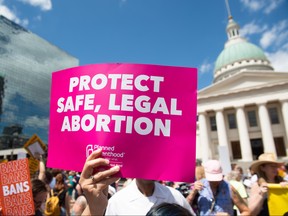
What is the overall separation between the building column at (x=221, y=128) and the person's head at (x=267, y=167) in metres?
36.3

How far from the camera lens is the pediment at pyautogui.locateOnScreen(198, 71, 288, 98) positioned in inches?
1423

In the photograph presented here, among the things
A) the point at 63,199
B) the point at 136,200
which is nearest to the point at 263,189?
the point at 136,200

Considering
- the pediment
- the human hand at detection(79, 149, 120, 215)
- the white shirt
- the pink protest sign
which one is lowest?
the white shirt

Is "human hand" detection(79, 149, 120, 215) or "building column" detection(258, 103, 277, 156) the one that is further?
"building column" detection(258, 103, 277, 156)

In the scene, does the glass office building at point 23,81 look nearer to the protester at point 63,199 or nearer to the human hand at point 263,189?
the protester at point 63,199

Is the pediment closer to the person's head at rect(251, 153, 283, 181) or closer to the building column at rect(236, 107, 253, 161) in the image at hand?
the building column at rect(236, 107, 253, 161)

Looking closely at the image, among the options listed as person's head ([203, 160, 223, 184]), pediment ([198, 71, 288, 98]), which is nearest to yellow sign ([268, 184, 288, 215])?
person's head ([203, 160, 223, 184])

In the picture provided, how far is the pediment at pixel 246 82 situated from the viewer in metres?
36.2

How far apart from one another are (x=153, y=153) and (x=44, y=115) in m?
81.3

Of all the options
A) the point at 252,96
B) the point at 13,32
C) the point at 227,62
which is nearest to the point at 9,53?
the point at 13,32

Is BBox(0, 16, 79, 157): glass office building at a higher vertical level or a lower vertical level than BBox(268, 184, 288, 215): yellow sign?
higher

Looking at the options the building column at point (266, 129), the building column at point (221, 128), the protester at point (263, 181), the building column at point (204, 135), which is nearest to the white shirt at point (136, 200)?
the protester at point (263, 181)

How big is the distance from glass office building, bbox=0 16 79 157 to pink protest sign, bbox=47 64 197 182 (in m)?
63.5

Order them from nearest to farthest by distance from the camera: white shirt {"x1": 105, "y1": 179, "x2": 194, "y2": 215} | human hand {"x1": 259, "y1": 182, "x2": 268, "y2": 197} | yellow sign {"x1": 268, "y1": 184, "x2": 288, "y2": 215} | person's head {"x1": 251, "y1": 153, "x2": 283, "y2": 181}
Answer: white shirt {"x1": 105, "y1": 179, "x2": 194, "y2": 215}
yellow sign {"x1": 268, "y1": 184, "x2": 288, "y2": 215}
human hand {"x1": 259, "y1": 182, "x2": 268, "y2": 197}
person's head {"x1": 251, "y1": 153, "x2": 283, "y2": 181}
